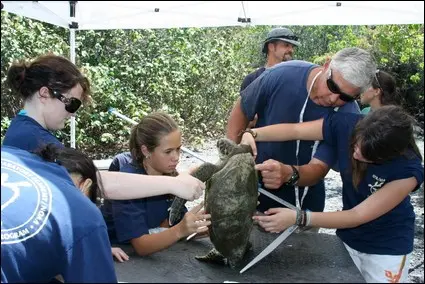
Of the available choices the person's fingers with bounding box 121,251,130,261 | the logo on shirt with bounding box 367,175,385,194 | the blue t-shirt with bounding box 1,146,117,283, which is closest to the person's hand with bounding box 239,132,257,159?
the logo on shirt with bounding box 367,175,385,194

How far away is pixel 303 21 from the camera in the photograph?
4.24 m

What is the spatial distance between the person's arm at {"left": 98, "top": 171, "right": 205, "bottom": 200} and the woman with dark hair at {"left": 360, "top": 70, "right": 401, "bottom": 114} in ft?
4.75

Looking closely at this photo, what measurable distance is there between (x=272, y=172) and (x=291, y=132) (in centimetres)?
29

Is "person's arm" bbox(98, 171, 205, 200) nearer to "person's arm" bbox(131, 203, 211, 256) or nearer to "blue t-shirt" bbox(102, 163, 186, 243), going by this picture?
"person's arm" bbox(131, 203, 211, 256)

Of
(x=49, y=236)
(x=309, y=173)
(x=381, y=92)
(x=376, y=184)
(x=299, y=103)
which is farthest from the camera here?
(x=381, y=92)

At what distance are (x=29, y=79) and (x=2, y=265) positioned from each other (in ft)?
3.06

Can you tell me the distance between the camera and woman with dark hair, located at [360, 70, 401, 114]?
285 cm

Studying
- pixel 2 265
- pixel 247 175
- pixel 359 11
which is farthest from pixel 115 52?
pixel 2 265

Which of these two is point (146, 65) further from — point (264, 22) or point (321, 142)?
point (321, 142)

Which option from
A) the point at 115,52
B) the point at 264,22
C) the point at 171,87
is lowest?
the point at 171,87

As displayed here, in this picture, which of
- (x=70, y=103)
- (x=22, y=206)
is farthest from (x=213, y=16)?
(x=22, y=206)

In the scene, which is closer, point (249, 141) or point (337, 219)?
point (337, 219)

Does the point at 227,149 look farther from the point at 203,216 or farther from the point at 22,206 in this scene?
the point at 22,206

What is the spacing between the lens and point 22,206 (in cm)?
134
